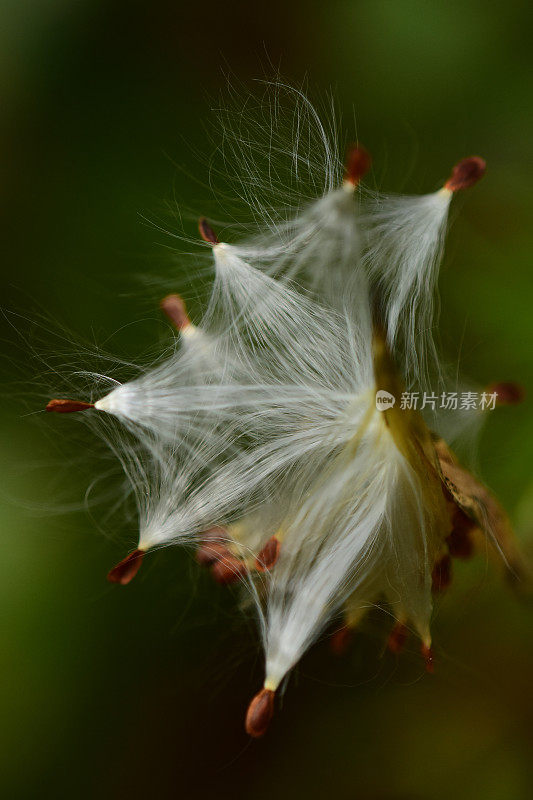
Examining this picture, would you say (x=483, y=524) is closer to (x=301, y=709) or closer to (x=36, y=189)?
(x=301, y=709)

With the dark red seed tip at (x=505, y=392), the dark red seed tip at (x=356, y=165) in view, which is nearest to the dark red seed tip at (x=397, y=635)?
the dark red seed tip at (x=505, y=392)

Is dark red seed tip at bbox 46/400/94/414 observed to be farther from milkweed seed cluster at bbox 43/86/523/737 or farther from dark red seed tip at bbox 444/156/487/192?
dark red seed tip at bbox 444/156/487/192

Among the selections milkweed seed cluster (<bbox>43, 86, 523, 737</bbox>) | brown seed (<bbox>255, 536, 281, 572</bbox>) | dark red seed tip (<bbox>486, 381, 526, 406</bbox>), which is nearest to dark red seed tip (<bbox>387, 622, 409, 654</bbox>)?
milkweed seed cluster (<bbox>43, 86, 523, 737</bbox>)

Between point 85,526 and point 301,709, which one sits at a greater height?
point 85,526

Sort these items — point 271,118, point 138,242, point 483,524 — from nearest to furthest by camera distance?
point 483,524 < point 271,118 < point 138,242

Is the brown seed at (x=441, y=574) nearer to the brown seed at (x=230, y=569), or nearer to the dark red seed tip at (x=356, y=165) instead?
the brown seed at (x=230, y=569)

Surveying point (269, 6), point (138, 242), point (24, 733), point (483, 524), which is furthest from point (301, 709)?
point (269, 6)

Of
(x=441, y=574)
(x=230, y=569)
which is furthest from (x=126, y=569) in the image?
(x=441, y=574)

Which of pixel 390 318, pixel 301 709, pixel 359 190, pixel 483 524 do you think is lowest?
pixel 301 709

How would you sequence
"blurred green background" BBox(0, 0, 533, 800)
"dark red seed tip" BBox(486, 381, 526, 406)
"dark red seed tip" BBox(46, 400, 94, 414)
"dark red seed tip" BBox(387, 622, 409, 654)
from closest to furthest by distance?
"dark red seed tip" BBox(46, 400, 94, 414) < "dark red seed tip" BBox(387, 622, 409, 654) < "dark red seed tip" BBox(486, 381, 526, 406) < "blurred green background" BBox(0, 0, 533, 800)
